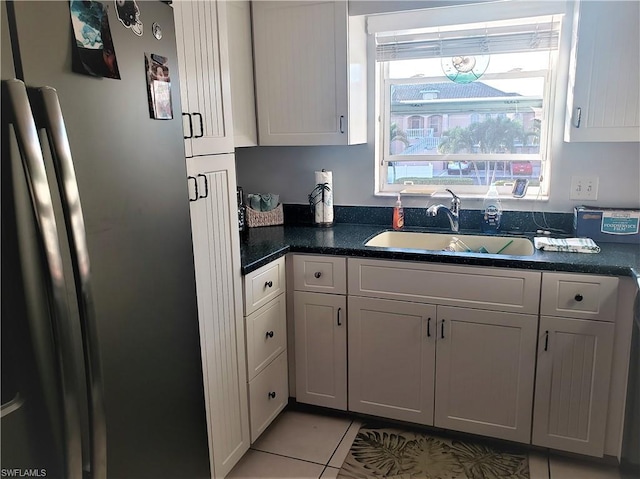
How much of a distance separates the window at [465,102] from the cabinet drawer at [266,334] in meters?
0.97

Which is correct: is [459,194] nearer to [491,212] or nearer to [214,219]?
[491,212]

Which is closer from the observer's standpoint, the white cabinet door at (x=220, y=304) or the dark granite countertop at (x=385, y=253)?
the white cabinet door at (x=220, y=304)

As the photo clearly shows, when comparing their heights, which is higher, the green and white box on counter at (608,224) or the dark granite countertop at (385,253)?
the green and white box on counter at (608,224)

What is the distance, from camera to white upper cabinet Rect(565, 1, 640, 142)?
2.10 m

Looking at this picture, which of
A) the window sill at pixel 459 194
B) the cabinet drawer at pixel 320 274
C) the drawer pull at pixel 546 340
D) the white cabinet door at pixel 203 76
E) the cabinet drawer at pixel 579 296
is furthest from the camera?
the window sill at pixel 459 194

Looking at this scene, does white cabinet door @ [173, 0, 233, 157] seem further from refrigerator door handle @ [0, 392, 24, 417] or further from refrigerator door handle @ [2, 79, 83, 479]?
refrigerator door handle @ [0, 392, 24, 417]

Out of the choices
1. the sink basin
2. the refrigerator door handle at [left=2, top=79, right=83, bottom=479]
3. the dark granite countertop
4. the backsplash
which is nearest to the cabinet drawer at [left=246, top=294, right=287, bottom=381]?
the dark granite countertop

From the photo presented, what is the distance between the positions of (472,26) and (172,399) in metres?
2.24

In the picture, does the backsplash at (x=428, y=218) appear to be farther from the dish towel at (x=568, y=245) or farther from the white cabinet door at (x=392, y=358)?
the white cabinet door at (x=392, y=358)

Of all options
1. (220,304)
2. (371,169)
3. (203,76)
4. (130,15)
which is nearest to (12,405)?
(130,15)

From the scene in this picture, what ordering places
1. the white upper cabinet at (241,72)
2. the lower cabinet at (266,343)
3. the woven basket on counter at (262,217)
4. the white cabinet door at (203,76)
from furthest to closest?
the woven basket on counter at (262,217) → the white upper cabinet at (241,72) → the lower cabinet at (266,343) → the white cabinet door at (203,76)

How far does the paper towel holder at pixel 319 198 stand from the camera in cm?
283

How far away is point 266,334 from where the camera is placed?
236 centimetres

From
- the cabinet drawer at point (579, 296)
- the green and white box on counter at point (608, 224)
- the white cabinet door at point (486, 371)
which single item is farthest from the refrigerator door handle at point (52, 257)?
the green and white box on counter at point (608, 224)
